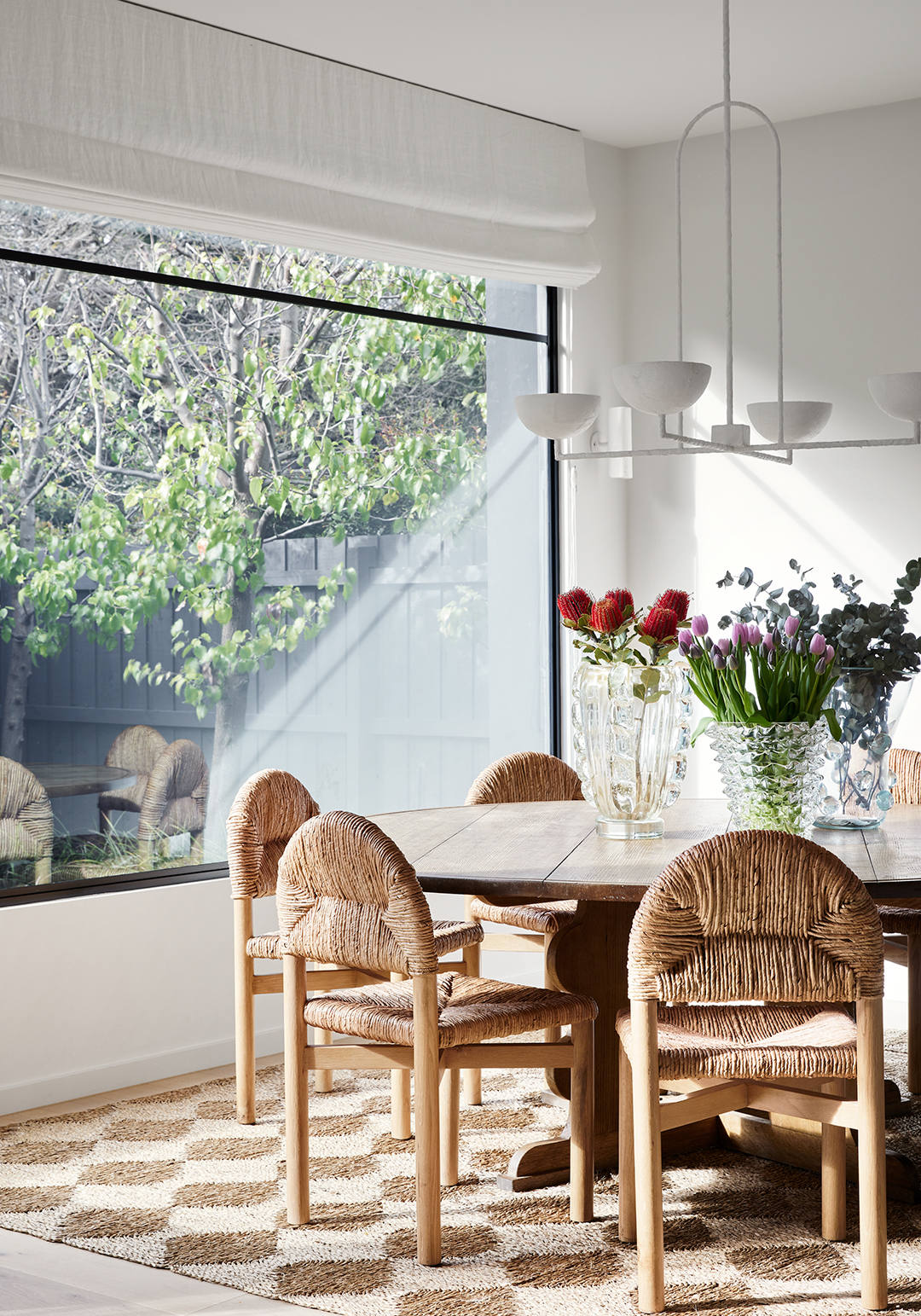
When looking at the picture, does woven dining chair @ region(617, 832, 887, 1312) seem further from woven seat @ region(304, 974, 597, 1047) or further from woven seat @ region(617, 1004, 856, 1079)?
woven seat @ region(304, 974, 597, 1047)

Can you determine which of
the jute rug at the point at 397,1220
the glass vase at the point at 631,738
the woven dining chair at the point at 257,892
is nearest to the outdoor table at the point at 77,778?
the woven dining chair at the point at 257,892

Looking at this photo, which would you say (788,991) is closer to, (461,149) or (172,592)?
(172,592)

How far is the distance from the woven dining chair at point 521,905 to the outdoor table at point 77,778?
39.1 inches

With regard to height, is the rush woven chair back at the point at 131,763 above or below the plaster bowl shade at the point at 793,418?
below

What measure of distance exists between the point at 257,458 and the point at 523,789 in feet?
4.35

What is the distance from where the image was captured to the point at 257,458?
14.9 ft

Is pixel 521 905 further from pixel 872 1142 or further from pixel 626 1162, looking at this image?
pixel 872 1142

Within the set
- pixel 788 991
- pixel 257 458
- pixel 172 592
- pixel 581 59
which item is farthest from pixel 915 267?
pixel 788 991

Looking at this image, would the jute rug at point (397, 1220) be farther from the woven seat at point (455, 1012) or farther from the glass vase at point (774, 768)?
the glass vase at point (774, 768)

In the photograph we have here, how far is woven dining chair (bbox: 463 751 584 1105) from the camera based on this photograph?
379 cm

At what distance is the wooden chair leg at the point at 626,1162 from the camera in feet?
9.11

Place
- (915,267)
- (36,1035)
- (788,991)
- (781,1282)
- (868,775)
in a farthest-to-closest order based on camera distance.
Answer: (915,267)
(36,1035)
(868,775)
(781,1282)
(788,991)

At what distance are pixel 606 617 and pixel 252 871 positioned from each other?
1189 mm

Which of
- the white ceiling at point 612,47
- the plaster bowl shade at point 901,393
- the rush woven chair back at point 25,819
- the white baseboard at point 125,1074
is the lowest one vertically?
the white baseboard at point 125,1074
